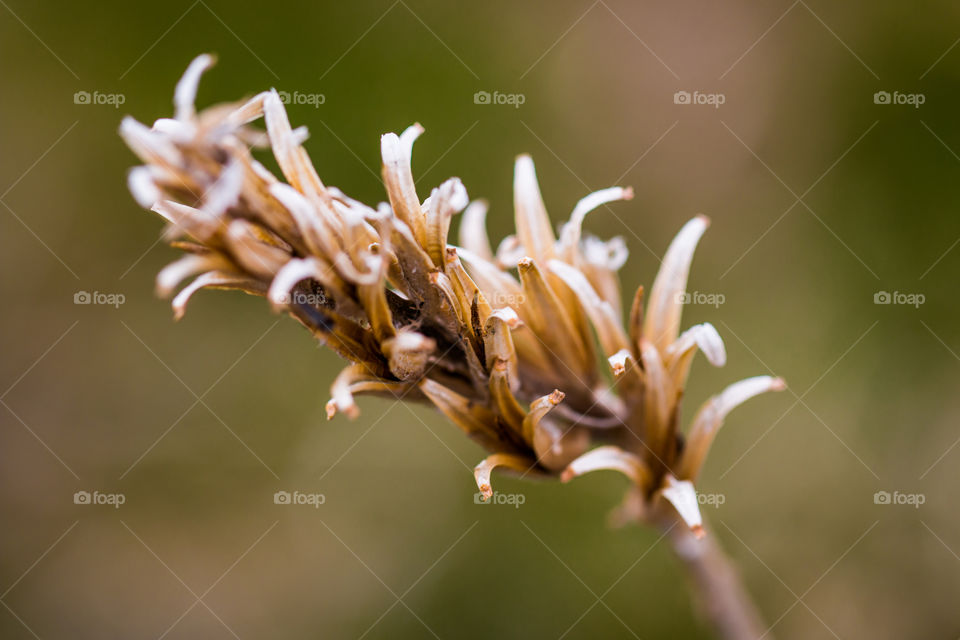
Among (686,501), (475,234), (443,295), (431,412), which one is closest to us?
(443,295)

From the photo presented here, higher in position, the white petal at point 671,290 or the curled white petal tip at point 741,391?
the white petal at point 671,290

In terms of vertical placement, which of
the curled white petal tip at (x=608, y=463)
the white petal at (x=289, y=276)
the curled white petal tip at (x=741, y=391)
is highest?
the white petal at (x=289, y=276)

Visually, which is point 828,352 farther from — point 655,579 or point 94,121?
point 94,121

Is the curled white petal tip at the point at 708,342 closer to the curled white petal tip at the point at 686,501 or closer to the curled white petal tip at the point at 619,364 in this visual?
the curled white petal tip at the point at 619,364

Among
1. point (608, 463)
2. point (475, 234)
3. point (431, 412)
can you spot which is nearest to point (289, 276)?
point (475, 234)

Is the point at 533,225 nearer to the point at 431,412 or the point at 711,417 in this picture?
the point at 711,417

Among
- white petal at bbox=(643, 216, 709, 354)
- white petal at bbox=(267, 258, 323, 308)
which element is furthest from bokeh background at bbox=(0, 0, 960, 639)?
white petal at bbox=(267, 258, 323, 308)

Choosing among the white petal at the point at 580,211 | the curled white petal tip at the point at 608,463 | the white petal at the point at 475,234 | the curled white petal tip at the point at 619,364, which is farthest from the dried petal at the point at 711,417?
the white petal at the point at 475,234
